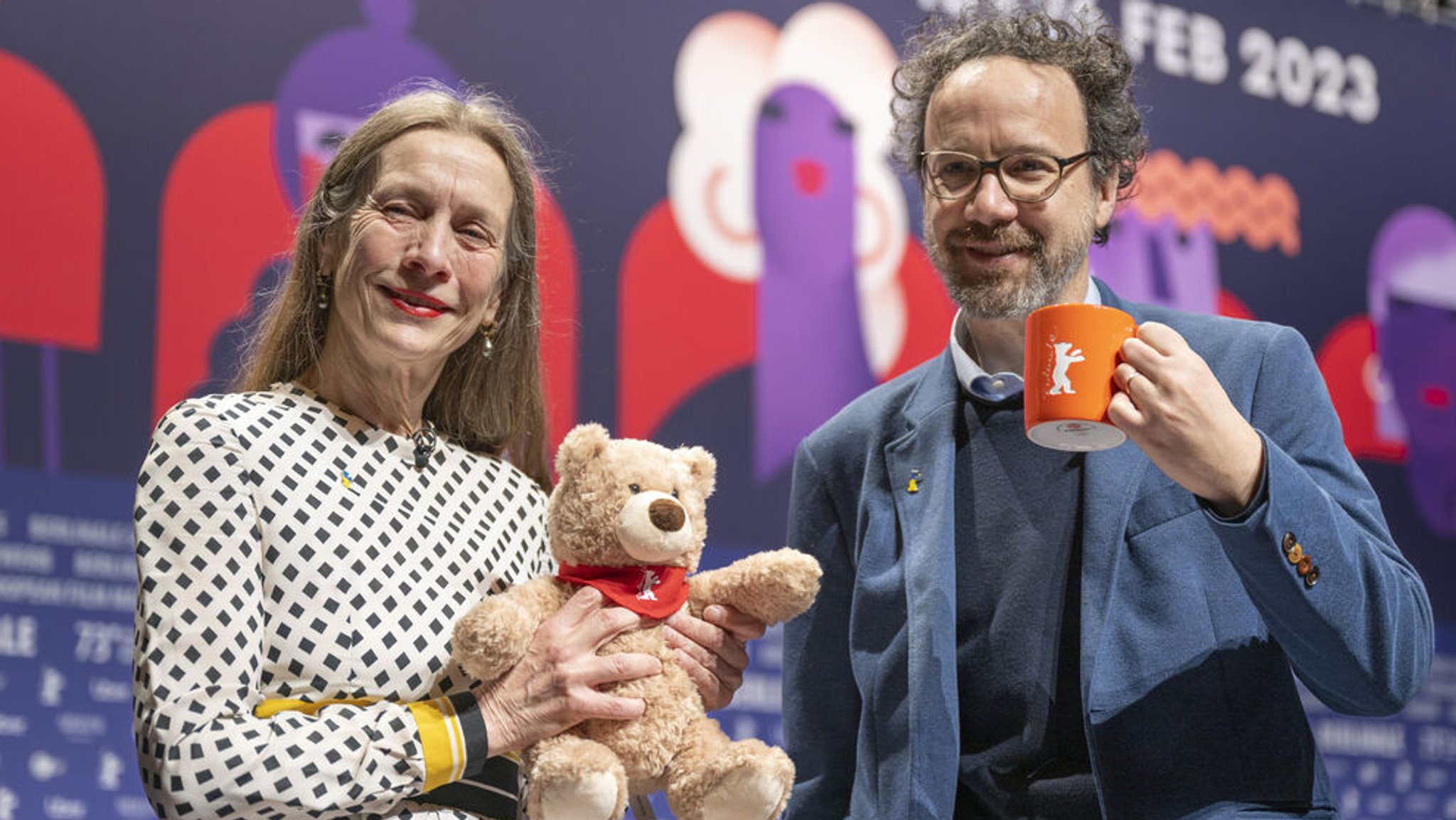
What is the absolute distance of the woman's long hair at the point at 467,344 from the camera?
6.98ft

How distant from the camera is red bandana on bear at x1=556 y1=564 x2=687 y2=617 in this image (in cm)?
192

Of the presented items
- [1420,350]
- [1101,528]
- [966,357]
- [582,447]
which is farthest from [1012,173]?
[1420,350]

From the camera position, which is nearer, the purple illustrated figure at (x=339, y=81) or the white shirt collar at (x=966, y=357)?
the white shirt collar at (x=966, y=357)

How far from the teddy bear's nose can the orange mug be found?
42 cm

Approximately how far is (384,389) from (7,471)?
56.2 inches

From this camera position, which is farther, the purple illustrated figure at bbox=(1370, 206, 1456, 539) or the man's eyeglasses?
the purple illustrated figure at bbox=(1370, 206, 1456, 539)

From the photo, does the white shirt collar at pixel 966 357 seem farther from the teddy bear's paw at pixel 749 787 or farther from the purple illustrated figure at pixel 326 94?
the purple illustrated figure at pixel 326 94

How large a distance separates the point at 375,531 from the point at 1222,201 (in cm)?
351

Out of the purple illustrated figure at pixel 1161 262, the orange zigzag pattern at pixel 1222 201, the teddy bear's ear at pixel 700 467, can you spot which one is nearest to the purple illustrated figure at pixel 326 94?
the teddy bear's ear at pixel 700 467

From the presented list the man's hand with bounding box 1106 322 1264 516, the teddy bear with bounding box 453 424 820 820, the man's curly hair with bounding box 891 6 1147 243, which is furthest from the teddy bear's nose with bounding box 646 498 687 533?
the man's curly hair with bounding box 891 6 1147 243

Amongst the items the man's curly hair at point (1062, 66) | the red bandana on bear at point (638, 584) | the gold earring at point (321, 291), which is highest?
the man's curly hair at point (1062, 66)

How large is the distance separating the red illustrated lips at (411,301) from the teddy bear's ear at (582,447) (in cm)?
26

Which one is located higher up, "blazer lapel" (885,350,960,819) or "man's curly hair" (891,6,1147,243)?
"man's curly hair" (891,6,1147,243)

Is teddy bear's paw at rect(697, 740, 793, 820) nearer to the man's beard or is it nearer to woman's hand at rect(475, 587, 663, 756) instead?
woman's hand at rect(475, 587, 663, 756)
